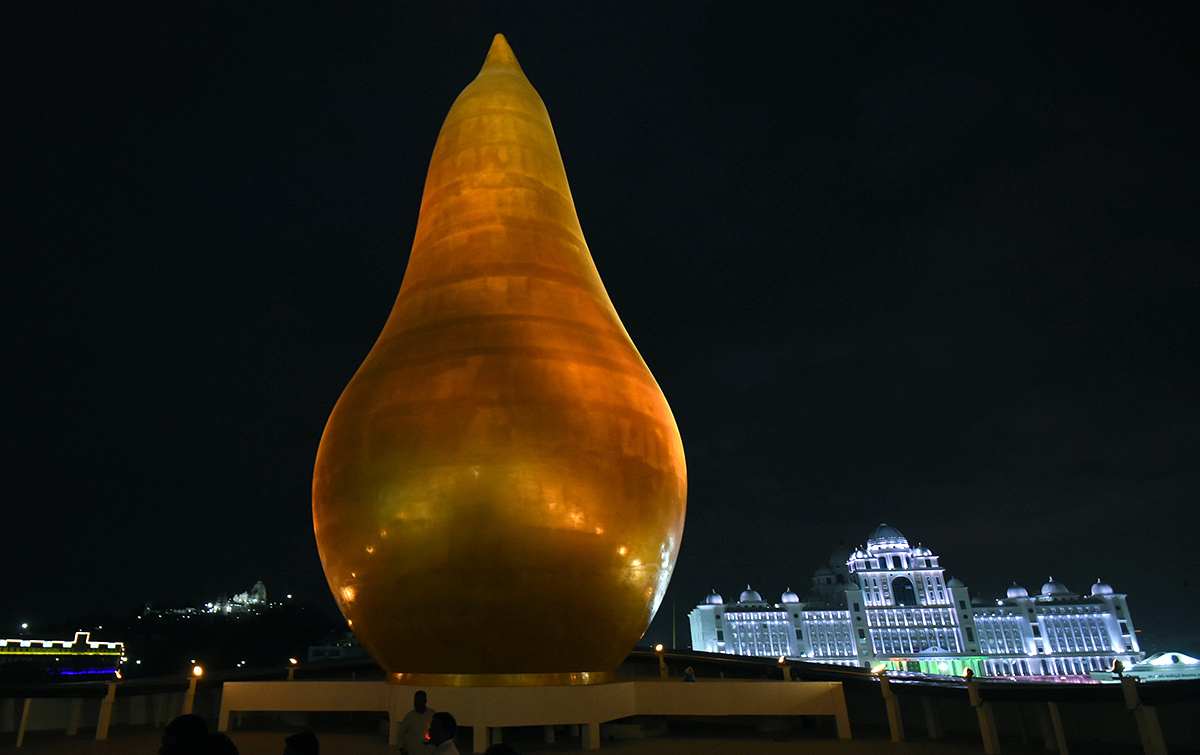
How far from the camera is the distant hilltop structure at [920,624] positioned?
84.7 meters

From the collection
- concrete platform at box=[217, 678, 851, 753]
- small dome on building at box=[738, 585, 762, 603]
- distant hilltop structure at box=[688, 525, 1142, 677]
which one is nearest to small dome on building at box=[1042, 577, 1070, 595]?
distant hilltop structure at box=[688, 525, 1142, 677]

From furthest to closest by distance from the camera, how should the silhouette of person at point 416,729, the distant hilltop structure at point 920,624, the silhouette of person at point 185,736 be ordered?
the distant hilltop structure at point 920,624 → the silhouette of person at point 416,729 → the silhouette of person at point 185,736

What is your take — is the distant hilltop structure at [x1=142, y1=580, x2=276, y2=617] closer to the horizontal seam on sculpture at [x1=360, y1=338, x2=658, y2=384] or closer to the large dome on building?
the large dome on building

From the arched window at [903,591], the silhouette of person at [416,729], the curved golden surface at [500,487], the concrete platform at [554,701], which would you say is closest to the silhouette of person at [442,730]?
the silhouette of person at [416,729]

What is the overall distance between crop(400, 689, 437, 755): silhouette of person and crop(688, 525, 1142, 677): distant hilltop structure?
89147 mm

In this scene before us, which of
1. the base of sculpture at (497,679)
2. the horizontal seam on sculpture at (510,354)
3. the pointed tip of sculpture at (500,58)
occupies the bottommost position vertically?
the base of sculpture at (497,679)

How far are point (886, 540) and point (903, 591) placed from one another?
22.9 ft

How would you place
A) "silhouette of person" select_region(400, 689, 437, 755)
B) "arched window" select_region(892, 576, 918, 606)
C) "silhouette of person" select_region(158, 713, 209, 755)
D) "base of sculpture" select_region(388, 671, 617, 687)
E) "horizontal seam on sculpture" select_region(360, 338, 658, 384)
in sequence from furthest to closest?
"arched window" select_region(892, 576, 918, 606) < "horizontal seam on sculpture" select_region(360, 338, 658, 384) < "base of sculpture" select_region(388, 671, 617, 687) < "silhouette of person" select_region(400, 689, 437, 755) < "silhouette of person" select_region(158, 713, 209, 755)

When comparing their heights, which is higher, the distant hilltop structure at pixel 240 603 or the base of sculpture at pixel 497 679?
the distant hilltop structure at pixel 240 603

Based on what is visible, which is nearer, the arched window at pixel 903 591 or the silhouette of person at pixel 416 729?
the silhouette of person at pixel 416 729

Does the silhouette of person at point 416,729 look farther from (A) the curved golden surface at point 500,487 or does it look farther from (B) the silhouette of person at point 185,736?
(A) the curved golden surface at point 500,487

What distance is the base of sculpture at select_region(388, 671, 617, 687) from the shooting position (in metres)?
9.38

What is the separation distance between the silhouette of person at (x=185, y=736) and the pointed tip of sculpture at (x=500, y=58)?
1472 cm

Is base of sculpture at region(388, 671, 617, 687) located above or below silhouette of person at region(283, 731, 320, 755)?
above
